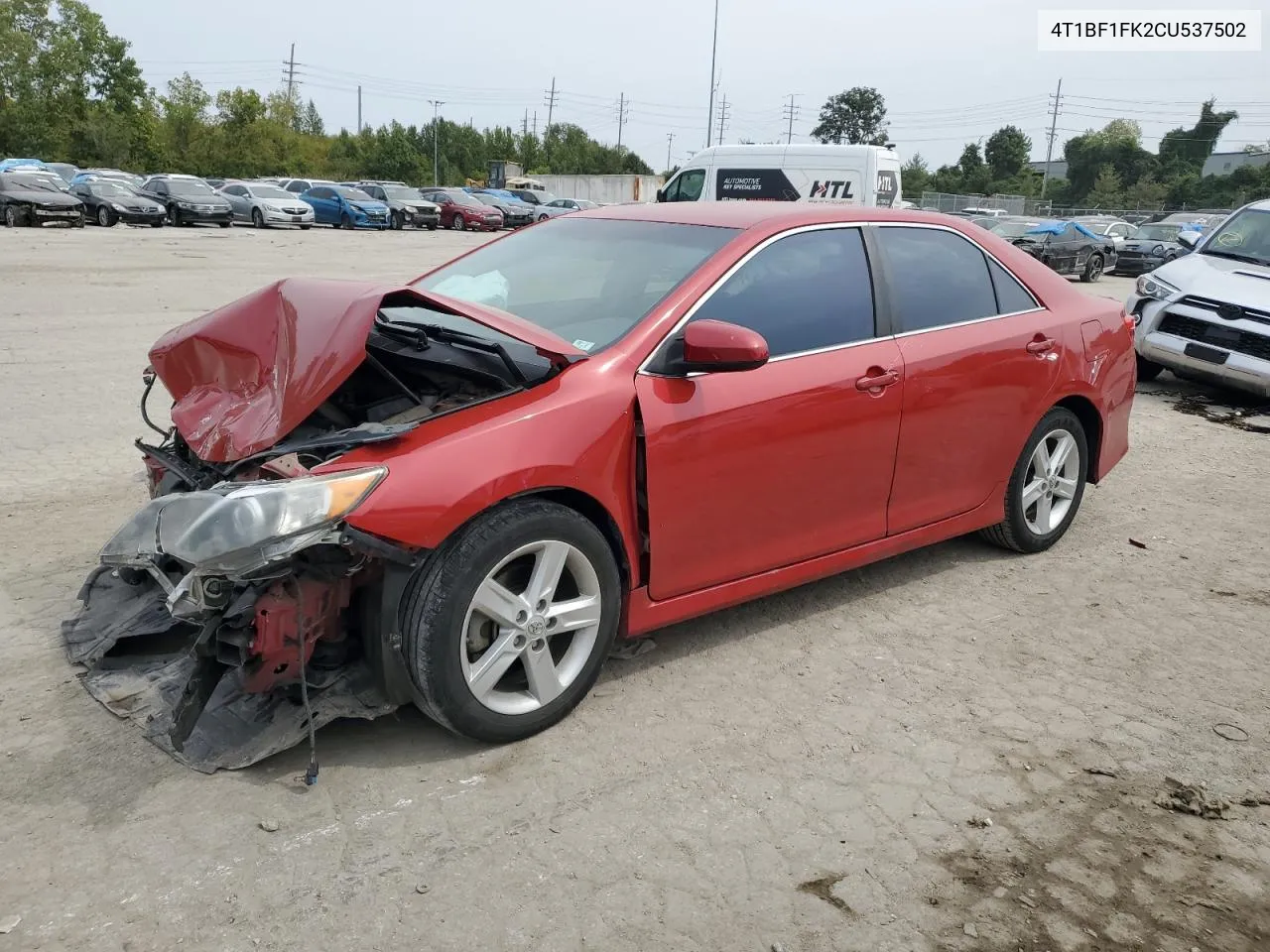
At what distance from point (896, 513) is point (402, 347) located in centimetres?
218

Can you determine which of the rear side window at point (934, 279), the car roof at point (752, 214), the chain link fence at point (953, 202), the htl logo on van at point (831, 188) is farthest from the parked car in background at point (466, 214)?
the rear side window at point (934, 279)

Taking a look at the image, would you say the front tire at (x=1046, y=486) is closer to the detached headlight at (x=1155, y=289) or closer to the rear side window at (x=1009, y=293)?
the rear side window at (x=1009, y=293)

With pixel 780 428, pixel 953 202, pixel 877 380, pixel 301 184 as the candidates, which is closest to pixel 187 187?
pixel 301 184

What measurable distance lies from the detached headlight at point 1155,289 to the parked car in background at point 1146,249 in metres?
17.2

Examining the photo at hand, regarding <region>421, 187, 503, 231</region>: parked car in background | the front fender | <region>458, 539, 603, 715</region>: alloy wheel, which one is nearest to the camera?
A: the front fender

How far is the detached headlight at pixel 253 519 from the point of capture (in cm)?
270

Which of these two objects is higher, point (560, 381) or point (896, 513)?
point (560, 381)

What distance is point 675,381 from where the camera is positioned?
11.3ft

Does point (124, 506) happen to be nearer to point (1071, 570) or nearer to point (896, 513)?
point (896, 513)

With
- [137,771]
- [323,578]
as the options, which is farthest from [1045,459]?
[137,771]

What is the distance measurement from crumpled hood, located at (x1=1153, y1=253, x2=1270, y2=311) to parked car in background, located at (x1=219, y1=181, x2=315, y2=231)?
95.0ft

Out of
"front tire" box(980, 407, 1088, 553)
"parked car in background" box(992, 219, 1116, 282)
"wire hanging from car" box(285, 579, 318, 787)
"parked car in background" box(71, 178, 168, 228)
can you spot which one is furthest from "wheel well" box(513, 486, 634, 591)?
"parked car in background" box(71, 178, 168, 228)

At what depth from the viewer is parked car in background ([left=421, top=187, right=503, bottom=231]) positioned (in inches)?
1483

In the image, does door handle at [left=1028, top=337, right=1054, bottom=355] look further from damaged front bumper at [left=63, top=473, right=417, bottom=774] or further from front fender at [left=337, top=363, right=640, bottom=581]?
damaged front bumper at [left=63, top=473, right=417, bottom=774]
